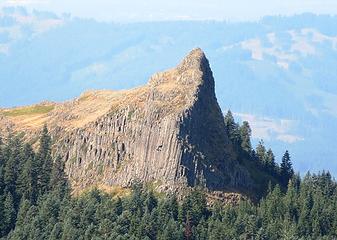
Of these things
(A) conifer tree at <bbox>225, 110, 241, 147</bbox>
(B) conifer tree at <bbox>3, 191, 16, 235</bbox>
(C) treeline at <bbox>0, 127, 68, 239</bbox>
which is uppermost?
(A) conifer tree at <bbox>225, 110, 241, 147</bbox>

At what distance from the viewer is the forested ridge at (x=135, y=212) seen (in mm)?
97375

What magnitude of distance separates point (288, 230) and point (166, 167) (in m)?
20.4

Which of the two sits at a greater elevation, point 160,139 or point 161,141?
point 160,139

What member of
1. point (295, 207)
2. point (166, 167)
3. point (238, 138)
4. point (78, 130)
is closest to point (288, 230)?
point (295, 207)

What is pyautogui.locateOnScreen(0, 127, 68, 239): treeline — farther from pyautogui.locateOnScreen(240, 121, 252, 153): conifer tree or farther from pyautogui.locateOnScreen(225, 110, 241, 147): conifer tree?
pyautogui.locateOnScreen(240, 121, 252, 153): conifer tree

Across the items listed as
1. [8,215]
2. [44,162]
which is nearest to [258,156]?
[44,162]

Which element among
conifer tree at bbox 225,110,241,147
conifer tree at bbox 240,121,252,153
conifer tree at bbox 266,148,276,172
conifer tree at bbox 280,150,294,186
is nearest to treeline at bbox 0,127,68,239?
conifer tree at bbox 225,110,241,147

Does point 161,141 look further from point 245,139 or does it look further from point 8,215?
point 245,139

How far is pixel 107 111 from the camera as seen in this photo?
12175 cm

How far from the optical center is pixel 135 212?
3976 inches

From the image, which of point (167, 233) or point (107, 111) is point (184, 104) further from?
point (167, 233)

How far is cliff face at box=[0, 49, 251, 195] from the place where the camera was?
4365 inches

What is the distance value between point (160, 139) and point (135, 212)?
572 inches

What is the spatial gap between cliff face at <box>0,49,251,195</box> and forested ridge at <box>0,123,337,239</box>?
3.16 meters
